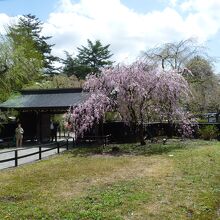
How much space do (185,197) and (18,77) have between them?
20.1m

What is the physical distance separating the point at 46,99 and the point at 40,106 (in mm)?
1666

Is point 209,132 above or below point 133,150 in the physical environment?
above

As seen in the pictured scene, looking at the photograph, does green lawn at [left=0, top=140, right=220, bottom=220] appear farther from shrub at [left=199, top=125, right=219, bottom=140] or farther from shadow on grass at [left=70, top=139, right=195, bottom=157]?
shrub at [left=199, top=125, right=219, bottom=140]

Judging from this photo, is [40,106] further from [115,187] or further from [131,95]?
[115,187]

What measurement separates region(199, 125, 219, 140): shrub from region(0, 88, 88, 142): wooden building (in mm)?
8420

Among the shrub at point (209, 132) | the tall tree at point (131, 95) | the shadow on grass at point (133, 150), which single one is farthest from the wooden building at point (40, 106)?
the shrub at point (209, 132)

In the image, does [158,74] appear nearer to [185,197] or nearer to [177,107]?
[177,107]

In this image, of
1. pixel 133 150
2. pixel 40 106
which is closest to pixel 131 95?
pixel 133 150

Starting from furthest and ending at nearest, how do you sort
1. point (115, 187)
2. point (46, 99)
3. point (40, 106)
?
point (46, 99)
point (40, 106)
point (115, 187)

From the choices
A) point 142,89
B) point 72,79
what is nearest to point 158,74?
point 142,89

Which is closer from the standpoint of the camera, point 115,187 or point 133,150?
point 115,187

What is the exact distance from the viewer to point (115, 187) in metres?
12.7

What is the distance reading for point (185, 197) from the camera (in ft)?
38.1

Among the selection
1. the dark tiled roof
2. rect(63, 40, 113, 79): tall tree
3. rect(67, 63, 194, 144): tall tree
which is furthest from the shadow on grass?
rect(63, 40, 113, 79): tall tree
